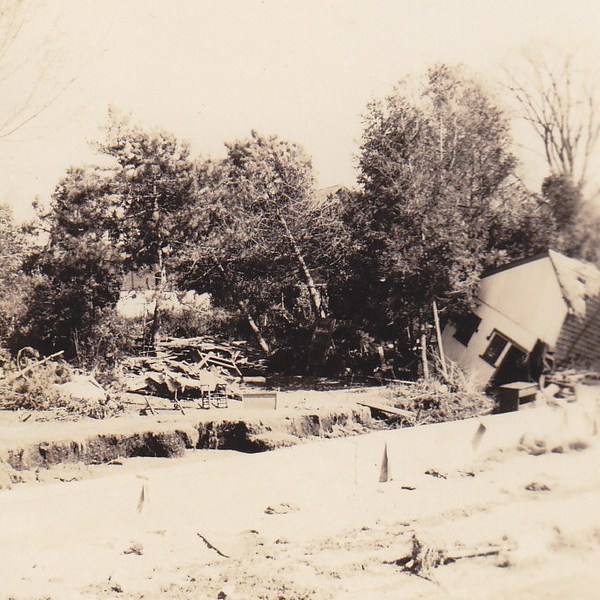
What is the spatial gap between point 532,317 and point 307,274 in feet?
29.7

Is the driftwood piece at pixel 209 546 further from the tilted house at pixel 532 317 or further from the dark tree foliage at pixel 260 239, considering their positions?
the dark tree foliage at pixel 260 239

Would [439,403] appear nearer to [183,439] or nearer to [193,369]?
[183,439]

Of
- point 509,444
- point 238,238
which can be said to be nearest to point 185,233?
point 238,238

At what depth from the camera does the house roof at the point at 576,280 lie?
5211mm

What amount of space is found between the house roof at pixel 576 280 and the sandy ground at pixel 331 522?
6.43 ft

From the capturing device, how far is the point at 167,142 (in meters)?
15.8

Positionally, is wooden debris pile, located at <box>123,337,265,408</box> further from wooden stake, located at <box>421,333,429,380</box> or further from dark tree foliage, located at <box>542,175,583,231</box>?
dark tree foliage, located at <box>542,175,583,231</box>

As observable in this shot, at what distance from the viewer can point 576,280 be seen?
17.8 ft

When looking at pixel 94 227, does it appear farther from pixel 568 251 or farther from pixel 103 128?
pixel 568 251

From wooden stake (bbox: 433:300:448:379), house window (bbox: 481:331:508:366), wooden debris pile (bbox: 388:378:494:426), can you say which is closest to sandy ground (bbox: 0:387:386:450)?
wooden debris pile (bbox: 388:378:494:426)

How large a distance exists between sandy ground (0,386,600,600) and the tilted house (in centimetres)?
114

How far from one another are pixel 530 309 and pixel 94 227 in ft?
41.6

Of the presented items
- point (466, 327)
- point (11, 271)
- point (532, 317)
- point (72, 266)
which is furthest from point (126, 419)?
point (11, 271)

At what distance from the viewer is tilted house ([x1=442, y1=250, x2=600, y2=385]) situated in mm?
5438
